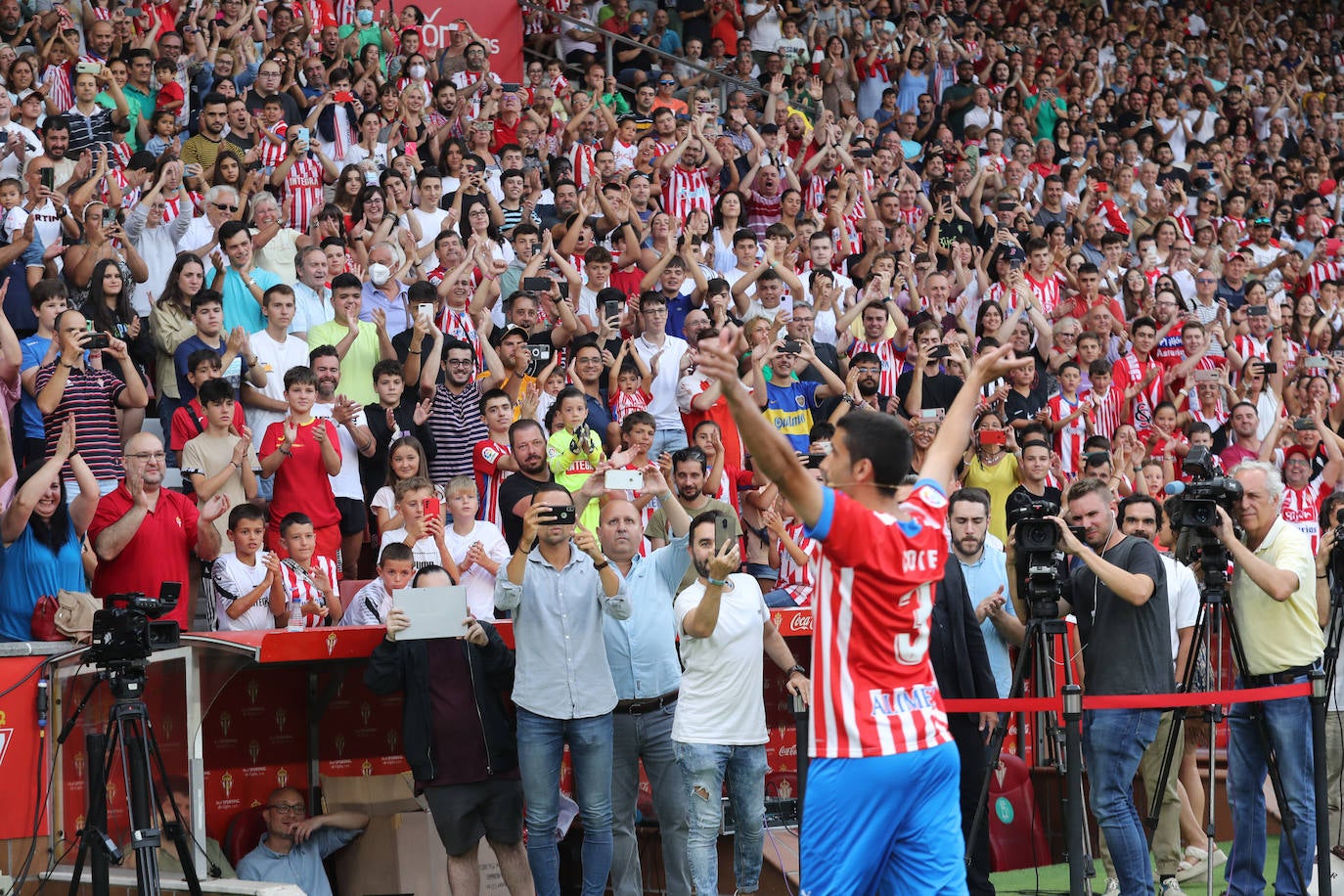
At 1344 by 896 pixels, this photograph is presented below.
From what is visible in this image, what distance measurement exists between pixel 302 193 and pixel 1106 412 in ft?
24.2

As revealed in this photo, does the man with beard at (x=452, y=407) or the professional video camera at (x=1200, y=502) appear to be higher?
the man with beard at (x=452, y=407)

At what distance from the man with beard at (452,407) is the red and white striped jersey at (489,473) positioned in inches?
2.6

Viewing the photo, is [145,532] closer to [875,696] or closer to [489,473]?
[489,473]

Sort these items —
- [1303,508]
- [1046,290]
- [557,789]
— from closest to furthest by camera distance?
[557,789], [1303,508], [1046,290]

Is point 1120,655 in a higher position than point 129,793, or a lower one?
higher

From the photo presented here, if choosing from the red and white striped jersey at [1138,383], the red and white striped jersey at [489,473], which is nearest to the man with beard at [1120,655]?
the red and white striped jersey at [489,473]

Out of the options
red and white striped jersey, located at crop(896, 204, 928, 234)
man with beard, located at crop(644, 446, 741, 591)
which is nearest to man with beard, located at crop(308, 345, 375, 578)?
man with beard, located at crop(644, 446, 741, 591)

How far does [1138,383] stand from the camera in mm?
15430

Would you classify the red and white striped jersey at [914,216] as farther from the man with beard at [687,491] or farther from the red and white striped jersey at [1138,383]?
the man with beard at [687,491]

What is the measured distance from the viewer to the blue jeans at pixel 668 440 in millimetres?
12242

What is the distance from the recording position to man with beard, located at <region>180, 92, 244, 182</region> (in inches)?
516

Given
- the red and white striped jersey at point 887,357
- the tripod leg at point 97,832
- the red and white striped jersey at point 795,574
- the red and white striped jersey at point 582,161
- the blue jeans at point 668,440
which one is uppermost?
the red and white striped jersey at point 582,161

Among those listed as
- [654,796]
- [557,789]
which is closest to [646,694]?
[654,796]

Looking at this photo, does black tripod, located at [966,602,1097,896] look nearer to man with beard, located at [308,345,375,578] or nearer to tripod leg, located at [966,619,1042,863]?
tripod leg, located at [966,619,1042,863]
